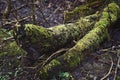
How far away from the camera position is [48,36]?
5301 millimetres

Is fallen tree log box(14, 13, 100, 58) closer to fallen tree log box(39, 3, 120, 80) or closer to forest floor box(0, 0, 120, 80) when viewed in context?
fallen tree log box(39, 3, 120, 80)

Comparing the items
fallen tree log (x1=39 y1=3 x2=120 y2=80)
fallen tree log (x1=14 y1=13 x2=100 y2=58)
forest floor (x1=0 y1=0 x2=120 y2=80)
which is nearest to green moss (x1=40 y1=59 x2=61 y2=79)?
fallen tree log (x1=39 y1=3 x2=120 y2=80)

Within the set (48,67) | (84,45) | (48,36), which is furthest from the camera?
(84,45)

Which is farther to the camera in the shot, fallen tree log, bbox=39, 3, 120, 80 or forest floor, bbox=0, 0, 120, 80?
forest floor, bbox=0, 0, 120, 80

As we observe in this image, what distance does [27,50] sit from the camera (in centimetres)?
498

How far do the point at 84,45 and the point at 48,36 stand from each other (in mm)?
735

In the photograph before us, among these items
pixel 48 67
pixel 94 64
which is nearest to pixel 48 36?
pixel 48 67

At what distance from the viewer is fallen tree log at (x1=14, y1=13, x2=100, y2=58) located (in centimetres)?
486

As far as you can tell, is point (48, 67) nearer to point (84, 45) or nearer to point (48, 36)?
point (48, 36)

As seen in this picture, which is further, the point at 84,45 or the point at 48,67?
the point at 84,45

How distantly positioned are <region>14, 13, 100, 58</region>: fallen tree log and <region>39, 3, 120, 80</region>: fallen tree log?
0.78 ft

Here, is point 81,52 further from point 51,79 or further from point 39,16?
point 39,16

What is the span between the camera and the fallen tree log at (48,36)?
15.9ft

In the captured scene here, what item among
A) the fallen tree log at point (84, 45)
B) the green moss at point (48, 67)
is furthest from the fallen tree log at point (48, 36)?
the green moss at point (48, 67)
